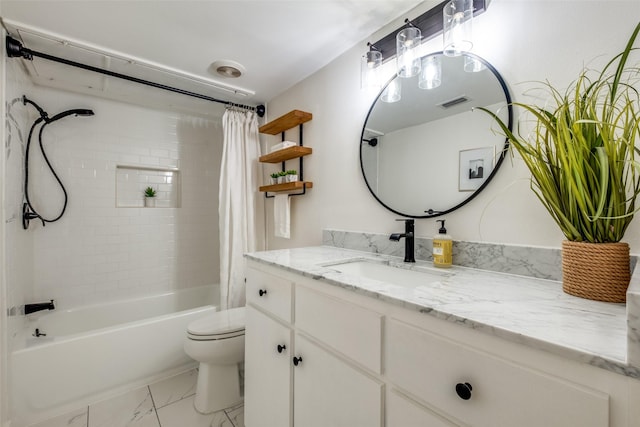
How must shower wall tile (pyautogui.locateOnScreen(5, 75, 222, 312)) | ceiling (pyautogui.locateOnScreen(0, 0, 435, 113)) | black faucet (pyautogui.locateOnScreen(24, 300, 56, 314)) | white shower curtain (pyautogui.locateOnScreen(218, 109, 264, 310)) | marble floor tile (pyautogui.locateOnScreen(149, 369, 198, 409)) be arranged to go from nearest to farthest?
1. ceiling (pyautogui.locateOnScreen(0, 0, 435, 113))
2. marble floor tile (pyautogui.locateOnScreen(149, 369, 198, 409))
3. black faucet (pyautogui.locateOnScreen(24, 300, 56, 314))
4. shower wall tile (pyautogui.locateOnScreen(5, 75, 222, 312))
5. white shower curtain (pyautogui.locateOnScreen(218, 109, 264, 310))

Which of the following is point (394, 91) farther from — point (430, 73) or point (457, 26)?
point (457, 26)

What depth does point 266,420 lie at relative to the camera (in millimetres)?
1278

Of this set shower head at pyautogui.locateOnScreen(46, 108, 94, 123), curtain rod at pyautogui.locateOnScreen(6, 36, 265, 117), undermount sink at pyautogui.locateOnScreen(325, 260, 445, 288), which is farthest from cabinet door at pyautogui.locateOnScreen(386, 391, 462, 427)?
shower head at pyautogui.locateOnScreen(46, 108, 94, 123)

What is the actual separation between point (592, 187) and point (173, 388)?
245 cm

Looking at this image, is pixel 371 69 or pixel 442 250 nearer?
pixel 442 250

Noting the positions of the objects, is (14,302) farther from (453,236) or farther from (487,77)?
(487,77)

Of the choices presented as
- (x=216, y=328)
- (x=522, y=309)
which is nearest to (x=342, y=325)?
(x=522, y=309)

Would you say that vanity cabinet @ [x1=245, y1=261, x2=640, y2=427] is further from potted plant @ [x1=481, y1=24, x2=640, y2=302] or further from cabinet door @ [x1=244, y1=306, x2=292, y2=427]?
potted plant @ [x1=481, y1=24, x2=640, y2=302]

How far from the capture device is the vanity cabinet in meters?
0.48

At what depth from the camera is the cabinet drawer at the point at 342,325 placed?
80 centimetres

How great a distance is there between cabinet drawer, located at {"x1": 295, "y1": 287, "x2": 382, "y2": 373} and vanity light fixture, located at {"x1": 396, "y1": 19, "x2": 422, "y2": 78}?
1.11 metres

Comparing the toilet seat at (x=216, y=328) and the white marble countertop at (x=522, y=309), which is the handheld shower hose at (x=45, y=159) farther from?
the white marble countertop at (x=522, y=309)

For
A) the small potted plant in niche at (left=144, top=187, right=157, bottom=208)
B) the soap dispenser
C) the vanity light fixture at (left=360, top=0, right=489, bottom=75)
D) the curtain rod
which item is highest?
the curtain rod

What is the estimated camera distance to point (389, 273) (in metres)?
1.26
